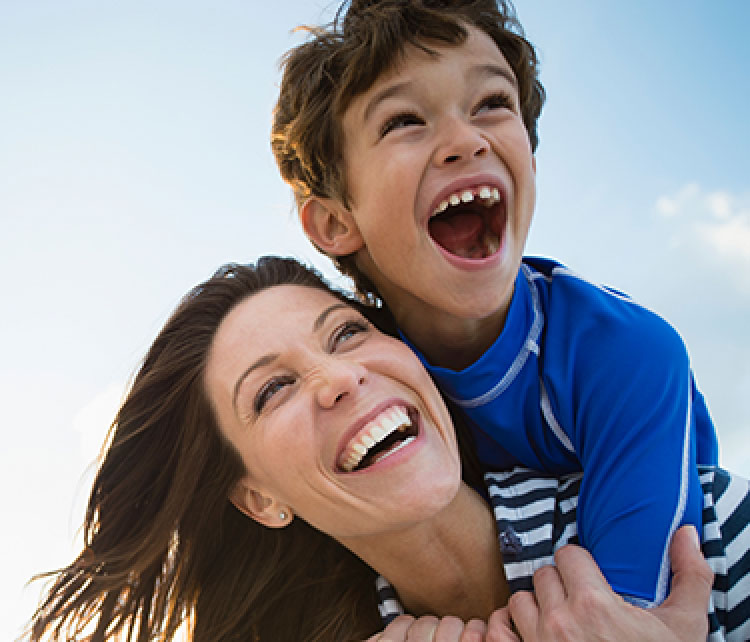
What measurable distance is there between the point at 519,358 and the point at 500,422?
268mm

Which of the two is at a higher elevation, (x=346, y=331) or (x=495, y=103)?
(x=495, y=103)

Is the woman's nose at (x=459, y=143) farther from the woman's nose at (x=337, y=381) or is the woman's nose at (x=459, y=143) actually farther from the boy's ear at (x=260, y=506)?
the boy's ear at (x=260, y=506)

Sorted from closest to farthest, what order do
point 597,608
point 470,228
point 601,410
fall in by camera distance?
point 597,608 < point 601,410 < point 470,228

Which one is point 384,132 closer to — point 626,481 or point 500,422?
point 500,422

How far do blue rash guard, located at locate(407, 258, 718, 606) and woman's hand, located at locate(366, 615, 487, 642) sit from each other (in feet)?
1.62

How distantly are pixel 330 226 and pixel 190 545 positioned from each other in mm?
1532

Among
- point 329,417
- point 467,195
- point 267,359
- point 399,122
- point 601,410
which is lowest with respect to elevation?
point 601,410

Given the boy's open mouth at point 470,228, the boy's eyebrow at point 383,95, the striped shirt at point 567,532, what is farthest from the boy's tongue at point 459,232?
the striped shirt at point 567,532

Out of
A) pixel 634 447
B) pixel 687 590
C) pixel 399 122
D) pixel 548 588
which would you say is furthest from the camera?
pixel 399 122

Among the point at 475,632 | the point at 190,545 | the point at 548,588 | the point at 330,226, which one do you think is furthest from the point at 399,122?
the point at 190,545

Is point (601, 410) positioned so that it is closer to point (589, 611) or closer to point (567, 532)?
point (567, 532)

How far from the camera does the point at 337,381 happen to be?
3033mm

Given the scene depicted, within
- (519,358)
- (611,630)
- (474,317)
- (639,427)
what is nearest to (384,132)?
(474,317)

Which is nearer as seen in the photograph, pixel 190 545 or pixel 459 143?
pixel 459 143
